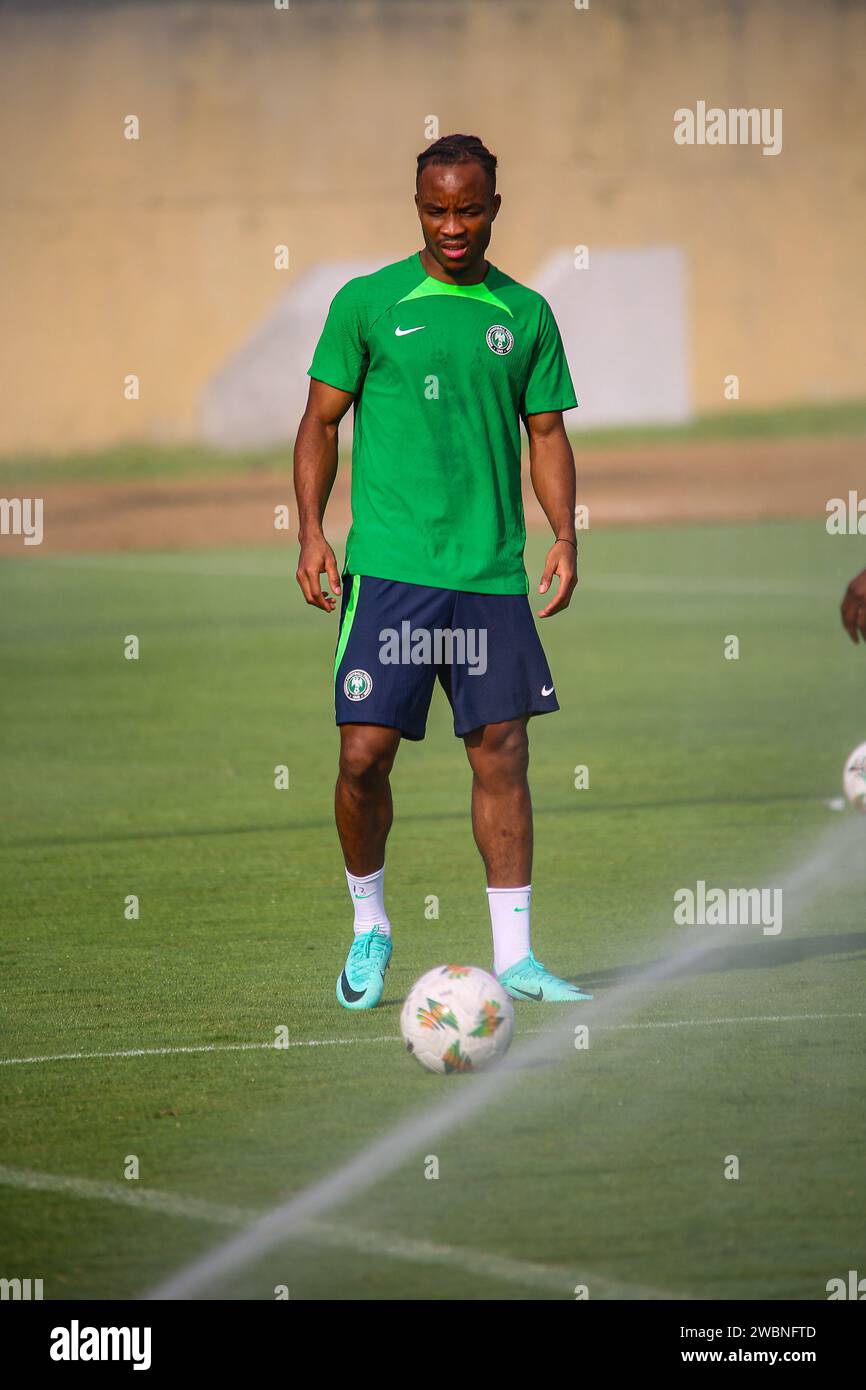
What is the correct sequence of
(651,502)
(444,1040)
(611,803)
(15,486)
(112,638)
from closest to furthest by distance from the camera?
1. (444,1040)
2. (611,803)
3. (112,638)
4. (651,502)
5. (15,486)

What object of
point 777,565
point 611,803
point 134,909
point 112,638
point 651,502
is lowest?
point 134,909

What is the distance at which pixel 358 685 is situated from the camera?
6.18m

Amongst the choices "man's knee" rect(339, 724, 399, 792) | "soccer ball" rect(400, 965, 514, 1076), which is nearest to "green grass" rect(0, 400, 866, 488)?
"man's knee" rect(339, 724, 399, 792)

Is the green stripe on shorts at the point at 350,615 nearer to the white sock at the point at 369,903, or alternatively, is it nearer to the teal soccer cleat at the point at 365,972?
the white sock at the point at 369,903

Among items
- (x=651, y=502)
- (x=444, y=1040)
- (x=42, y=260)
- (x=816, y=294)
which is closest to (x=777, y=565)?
(x=651, y=502)

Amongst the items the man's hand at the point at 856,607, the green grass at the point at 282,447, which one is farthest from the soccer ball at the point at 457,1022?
the green grass at the point at 282,447

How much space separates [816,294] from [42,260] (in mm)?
12023

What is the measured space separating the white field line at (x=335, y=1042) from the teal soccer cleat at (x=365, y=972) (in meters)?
0.33

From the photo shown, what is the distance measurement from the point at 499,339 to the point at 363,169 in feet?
96.3

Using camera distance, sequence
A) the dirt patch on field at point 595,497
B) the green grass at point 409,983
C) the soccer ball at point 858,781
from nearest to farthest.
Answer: the green grass at point 409,983 → the soccer ball at point 858,781 → the dirt patch on field at point 595,497

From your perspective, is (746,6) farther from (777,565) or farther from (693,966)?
(693,966)

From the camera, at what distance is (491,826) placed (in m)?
6.37

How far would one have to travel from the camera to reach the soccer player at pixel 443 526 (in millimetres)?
6172

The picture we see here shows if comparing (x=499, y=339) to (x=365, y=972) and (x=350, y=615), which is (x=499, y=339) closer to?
(x=350, y=615)
